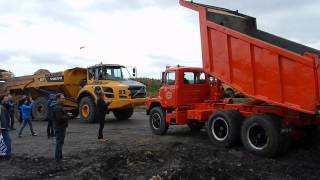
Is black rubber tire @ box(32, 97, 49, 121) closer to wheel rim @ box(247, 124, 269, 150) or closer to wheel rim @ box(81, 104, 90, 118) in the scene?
wheel rim @ box(81, 104, 90, 118)

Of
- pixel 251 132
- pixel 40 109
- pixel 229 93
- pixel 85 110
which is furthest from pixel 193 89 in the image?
pixel 40 109

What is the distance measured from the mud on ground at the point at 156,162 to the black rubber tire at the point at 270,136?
7.8 inches

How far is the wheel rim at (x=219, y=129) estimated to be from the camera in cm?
1209

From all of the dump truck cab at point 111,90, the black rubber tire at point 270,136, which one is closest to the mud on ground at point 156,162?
the black rubber tire at point 270,136

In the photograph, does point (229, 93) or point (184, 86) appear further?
point (184, 86)

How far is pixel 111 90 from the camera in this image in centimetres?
Answer: 1941

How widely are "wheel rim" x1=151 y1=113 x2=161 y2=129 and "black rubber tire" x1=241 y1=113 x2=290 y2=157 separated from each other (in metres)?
4.64

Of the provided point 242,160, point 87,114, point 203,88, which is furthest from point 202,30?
point 87,114

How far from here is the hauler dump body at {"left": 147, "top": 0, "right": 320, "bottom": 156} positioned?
9.95m

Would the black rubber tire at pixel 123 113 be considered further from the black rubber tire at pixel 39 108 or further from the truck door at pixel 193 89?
the truck door at pixel 193 89

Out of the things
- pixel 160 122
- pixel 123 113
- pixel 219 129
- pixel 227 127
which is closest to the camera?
pixel 227 127

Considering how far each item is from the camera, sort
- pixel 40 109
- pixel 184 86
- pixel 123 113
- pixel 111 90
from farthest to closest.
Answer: pixel 40 109 < pixel 123 113 < pixel 111 90 < pixel 184 86

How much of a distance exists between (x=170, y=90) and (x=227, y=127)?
3.05 meters

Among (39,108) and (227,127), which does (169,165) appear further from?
(39,108)
